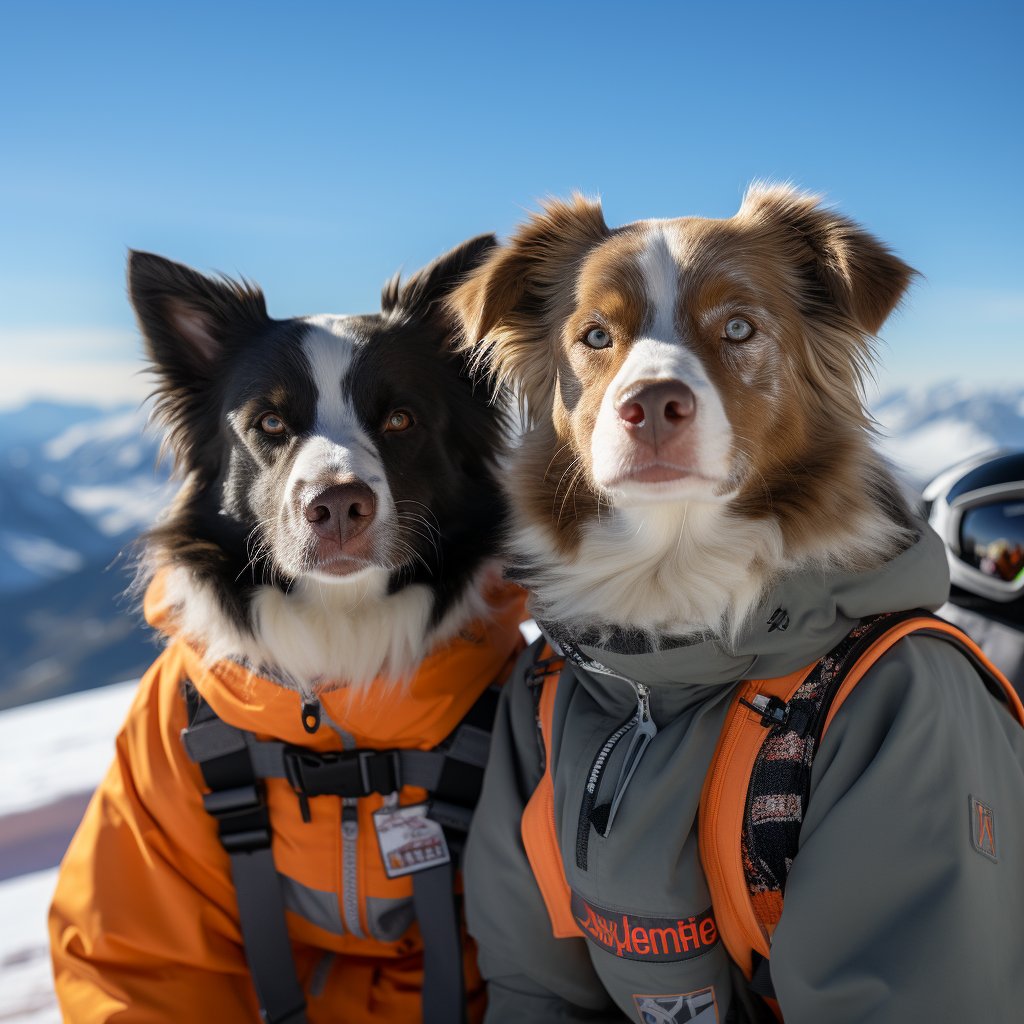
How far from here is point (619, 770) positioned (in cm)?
181

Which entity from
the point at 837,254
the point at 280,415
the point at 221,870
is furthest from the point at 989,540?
the point at 221,870

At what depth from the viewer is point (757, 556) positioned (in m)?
1.88

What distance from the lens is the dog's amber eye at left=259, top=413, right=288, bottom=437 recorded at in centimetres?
236

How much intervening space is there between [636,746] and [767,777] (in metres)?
0.28

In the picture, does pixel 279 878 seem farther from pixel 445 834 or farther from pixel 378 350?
pixel 378 350

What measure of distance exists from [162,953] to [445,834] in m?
0.75

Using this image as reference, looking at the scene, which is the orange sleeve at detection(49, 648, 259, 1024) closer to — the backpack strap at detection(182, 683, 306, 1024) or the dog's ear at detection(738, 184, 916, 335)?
the backpack strap at detection(182, 683, 306, 1024)

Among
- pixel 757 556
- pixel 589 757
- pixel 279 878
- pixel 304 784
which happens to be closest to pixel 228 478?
pixel 304 784

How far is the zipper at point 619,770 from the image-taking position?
5.82ft

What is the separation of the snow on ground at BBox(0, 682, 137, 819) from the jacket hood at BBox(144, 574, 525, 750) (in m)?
1.74

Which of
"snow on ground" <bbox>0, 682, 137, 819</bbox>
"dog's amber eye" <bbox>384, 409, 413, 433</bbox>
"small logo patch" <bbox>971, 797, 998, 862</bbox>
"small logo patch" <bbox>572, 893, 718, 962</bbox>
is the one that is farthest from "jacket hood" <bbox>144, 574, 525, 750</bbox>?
"snow on ground" <bbox>0, 682, 137, 819</bbox>

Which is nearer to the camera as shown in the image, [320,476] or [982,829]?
[982,829]

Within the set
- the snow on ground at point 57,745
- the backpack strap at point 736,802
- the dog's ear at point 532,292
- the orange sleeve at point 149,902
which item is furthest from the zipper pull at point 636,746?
the snow on ground at point 57,745

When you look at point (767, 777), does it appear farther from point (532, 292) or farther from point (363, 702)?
point (532, 292)
